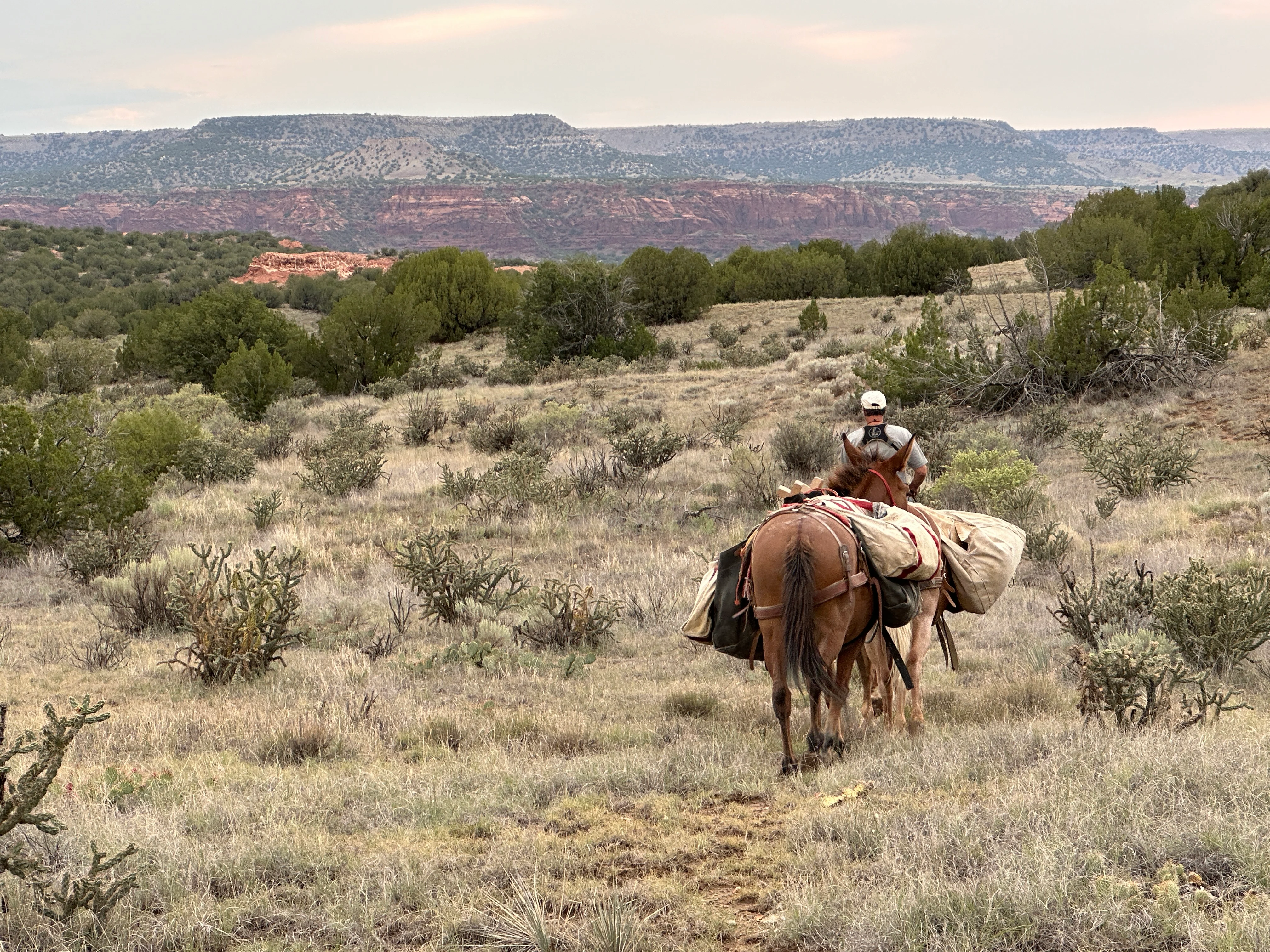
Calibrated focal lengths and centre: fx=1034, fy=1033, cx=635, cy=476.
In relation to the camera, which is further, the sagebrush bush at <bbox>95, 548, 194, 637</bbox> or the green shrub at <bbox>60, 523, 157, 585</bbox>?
the green shrub at <bbox>60, 523, 157, 585</bbox>

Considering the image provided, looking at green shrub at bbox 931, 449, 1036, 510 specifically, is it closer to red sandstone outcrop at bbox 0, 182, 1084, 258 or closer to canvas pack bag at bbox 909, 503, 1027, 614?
canvas pack bag at bbox 909, 503, 1027, 614

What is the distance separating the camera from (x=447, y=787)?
4.81m

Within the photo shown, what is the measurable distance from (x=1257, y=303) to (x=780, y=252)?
2551 cm

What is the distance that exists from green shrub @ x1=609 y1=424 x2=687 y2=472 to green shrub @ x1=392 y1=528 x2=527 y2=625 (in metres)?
5.35

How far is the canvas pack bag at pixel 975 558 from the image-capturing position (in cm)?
563

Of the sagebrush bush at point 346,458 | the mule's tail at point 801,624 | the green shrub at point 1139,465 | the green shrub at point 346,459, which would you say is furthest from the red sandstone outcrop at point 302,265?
the mule's tail at point 801,624

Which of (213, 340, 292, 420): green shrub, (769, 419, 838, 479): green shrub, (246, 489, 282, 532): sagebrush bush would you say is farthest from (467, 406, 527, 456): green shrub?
(213, 340, 292, 420): green shrub

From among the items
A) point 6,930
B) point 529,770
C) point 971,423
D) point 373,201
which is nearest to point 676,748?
point 529,770

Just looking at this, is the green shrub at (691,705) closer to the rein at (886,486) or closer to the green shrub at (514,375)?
the rein at (886,486)

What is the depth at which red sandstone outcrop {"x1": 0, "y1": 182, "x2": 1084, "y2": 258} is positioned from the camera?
115 m

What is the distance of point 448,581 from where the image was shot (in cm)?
880

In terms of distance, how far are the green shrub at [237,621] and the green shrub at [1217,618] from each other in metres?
6.05

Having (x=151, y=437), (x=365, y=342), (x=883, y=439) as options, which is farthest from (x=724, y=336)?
(x=883, y=439)

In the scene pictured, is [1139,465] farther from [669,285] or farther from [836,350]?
[669,285]
